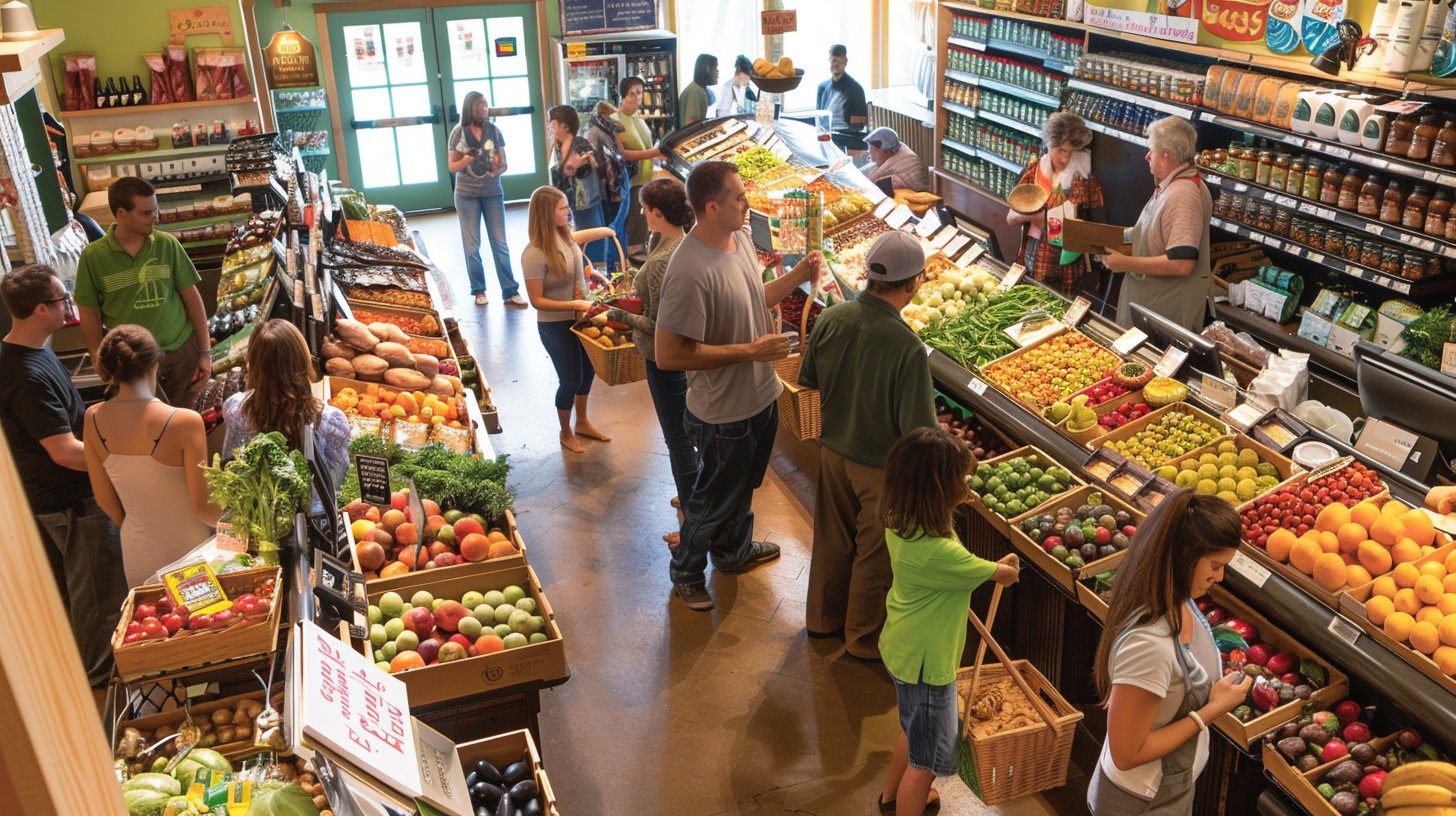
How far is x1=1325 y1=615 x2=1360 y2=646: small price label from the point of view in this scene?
3.30 metres

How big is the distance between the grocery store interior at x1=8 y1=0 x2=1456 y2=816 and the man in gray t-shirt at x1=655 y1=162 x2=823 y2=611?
0.03 meters

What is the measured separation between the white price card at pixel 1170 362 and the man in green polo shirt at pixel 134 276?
15.0ft

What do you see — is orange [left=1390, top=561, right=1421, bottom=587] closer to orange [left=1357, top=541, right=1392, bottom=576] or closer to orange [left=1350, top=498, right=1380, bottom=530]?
orange [left=1357, top=541, right=1392, bottom=576]

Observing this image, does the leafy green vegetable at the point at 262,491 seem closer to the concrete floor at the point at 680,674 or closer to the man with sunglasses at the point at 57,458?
the man with sunglasses at the point at 57,458

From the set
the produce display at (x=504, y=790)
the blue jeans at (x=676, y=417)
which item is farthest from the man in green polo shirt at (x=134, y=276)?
the produce display at (x=504, y=790)

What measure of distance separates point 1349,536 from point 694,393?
2.58 metres

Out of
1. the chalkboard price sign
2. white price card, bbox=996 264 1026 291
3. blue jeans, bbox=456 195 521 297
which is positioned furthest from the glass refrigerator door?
white price card, bbox=996 264 1026 291

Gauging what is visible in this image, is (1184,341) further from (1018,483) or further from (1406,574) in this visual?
(1406,574)

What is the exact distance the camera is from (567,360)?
6.72 meters

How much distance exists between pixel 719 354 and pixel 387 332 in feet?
7.24

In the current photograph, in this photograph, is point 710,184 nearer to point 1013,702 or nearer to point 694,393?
point 694,393

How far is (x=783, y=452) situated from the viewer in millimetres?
6980

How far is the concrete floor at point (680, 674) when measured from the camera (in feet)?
13.6

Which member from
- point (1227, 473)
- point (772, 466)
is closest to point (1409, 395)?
point (1227, 473)
